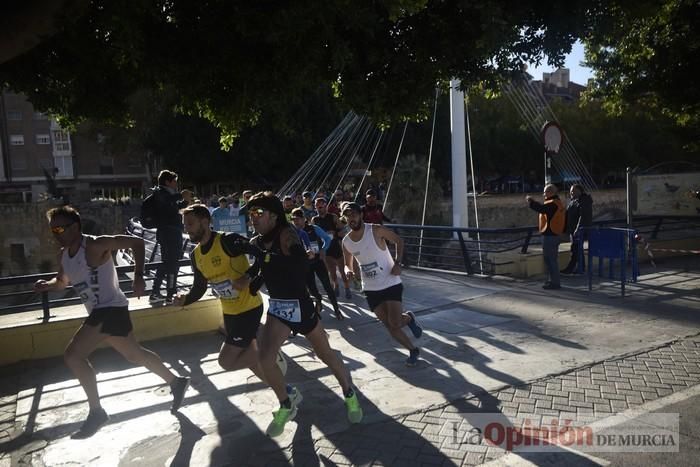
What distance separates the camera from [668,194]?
11.2m

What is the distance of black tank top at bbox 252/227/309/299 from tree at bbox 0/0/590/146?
6.07ft

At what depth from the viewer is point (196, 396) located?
5.12 m

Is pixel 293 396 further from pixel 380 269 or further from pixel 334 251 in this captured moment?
pixel 334 251

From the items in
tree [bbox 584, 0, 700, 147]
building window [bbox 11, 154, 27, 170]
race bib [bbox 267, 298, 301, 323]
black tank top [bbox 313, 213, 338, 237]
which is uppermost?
building window [bbox 11, 154, 27, 170]

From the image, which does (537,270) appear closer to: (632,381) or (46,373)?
(632,381)

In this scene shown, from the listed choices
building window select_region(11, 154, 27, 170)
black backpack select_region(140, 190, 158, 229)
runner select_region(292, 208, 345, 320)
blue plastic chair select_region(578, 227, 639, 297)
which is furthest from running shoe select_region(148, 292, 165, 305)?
building window select_region(11, 154, 27, 170)

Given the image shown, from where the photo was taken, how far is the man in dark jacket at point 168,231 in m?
7.42

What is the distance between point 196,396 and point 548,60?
4.76 meters

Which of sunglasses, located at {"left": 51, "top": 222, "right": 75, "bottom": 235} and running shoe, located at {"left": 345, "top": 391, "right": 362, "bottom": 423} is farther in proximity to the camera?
sunglasses, located at {"left": 51, "top": 222, "right": 75, "bottom": 235}

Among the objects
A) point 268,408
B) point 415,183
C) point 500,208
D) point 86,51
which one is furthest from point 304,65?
point 500,208

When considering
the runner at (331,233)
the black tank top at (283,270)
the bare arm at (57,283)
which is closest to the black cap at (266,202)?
the black tank top at (283,270)

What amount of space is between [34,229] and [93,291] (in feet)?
129

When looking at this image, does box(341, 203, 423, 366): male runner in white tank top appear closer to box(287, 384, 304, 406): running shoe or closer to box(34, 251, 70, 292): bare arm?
box(287, 384, 304, 406): running shoe

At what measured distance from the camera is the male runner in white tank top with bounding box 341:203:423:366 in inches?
216
